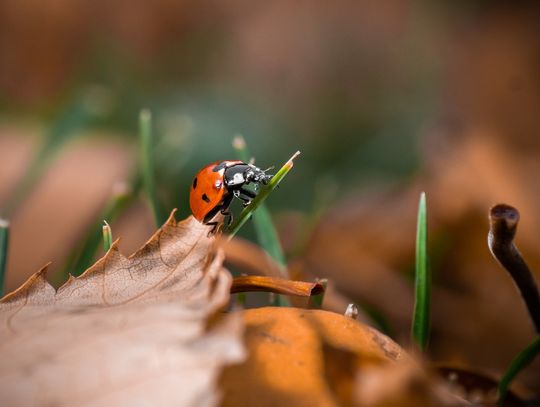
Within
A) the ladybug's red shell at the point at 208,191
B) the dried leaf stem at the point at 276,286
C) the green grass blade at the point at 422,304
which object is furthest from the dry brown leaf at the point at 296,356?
the ladybug's red shell at the point at 208,191

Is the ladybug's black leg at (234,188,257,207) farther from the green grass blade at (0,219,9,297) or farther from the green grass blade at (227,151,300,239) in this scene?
the green grass blade at (0,219,9,297)

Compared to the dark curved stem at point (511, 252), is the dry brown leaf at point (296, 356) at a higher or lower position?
lower

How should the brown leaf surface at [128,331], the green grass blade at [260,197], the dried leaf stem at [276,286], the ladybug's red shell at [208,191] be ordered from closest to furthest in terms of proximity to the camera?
the brown leaf surface at [128,331] < the dried leaf stem at [276,286] < the green grass blade at [260,197] < the ladybug's red shell at [208,191]

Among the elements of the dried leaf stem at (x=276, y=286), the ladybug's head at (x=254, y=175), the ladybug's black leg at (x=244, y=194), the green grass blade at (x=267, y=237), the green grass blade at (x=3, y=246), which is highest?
Answer: the ladybug's head at (x=254, y=175)

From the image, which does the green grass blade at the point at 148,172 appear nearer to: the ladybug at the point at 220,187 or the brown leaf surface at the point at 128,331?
the ladybug at the point at 220,187

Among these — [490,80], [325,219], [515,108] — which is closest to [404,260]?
[325,219]

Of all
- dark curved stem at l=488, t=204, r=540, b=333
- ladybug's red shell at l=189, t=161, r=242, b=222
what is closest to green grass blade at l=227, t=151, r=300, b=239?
ladybug's red shell at l=189, t=161, r=242, b=222

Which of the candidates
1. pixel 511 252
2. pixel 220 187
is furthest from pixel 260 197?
A: pixel 511 252
